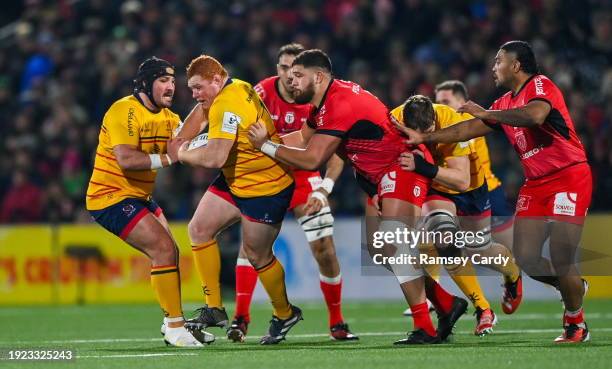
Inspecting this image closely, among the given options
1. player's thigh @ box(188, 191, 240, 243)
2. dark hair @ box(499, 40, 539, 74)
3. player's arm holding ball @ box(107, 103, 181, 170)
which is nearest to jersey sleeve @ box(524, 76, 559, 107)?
dark hair @ box(499, 40, 539, 74)

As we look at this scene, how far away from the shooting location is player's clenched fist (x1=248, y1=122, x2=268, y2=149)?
398 inches

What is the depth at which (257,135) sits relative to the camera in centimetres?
1012

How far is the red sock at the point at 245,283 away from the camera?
36.8 feet

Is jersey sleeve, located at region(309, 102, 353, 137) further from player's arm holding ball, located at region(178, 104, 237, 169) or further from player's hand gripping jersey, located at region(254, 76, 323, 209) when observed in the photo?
player's hand gripping jersey, located at region(254, 76, 323, 209)

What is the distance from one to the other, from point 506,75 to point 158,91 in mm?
3045

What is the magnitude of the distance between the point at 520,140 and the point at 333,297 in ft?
7.65

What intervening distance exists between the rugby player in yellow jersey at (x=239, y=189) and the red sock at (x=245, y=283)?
39 cm

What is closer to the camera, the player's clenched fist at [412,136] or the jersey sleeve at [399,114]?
the player's clenched fist at [412,136]

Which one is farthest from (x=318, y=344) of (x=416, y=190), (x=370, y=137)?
(x=370, y=137)

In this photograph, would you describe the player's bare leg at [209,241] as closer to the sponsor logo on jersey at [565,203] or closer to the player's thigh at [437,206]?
the player's thigh at [437,206]

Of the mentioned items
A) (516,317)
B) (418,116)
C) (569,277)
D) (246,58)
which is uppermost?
(246,58)

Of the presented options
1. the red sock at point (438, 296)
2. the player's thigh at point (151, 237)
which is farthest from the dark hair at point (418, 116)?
the player's thigh at point (151, 237)

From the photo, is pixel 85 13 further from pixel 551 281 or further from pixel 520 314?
pixel 551 281

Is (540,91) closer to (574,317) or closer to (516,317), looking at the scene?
(574,317)
